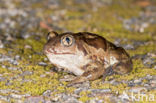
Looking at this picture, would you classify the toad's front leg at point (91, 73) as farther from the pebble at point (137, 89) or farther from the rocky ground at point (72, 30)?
Answer: the pebble at point (137, 89)

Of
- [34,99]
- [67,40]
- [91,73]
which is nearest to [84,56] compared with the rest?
[91,73]

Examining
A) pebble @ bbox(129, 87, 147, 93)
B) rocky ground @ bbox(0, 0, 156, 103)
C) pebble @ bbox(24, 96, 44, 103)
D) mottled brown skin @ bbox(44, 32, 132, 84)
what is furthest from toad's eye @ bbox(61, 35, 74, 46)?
pebble @ bbox(129, 87, 147, 93)

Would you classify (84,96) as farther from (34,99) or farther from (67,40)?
(67,40)

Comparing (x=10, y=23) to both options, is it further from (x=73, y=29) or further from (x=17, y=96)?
(x=17, y=96)

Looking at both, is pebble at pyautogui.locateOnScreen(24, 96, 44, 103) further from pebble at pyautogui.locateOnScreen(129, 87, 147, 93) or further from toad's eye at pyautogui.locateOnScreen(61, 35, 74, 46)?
pebble at pyautogui.locateOnScreen(129, 87, 147, 93)

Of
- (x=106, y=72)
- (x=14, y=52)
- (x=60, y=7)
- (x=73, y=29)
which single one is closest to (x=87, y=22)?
(x=73, y=29)
